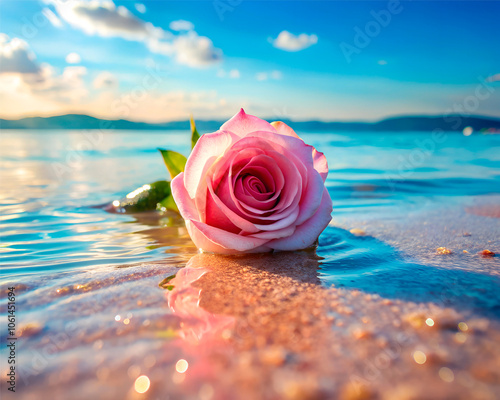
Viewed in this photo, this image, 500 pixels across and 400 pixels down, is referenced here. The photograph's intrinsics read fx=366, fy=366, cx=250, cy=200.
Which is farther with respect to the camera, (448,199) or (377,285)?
(448,199)

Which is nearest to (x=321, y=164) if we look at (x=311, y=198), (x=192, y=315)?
(x=311, y=198)

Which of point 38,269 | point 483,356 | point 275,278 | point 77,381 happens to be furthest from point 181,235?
point 483,356

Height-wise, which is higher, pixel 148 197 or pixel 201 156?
pixel 201 156

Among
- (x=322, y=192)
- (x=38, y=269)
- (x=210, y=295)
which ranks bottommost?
(x=38, y=269)

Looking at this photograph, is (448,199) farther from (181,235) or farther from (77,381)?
(77,381)

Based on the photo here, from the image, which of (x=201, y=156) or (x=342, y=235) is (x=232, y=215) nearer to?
(x=201, y=156)
